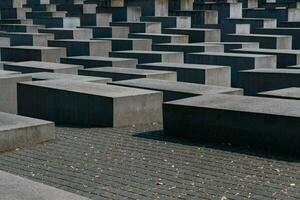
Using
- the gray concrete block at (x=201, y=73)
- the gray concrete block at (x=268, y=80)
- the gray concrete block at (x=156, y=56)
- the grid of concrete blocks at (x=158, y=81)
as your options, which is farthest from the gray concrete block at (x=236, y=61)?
the gray concrete block at (x=268, y=80)

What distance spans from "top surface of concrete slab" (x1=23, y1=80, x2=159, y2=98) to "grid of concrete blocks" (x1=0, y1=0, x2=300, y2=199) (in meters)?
0.02

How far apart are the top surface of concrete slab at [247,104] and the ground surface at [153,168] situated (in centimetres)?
60

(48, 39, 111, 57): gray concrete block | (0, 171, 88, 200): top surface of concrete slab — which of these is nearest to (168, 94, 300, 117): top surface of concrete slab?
(0, 171, 88, 200): top surface of concrete slab

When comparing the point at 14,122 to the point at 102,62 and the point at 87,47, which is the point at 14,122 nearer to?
the point at 102,62

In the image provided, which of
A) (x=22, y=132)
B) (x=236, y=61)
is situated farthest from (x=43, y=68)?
(x=22, y=132)

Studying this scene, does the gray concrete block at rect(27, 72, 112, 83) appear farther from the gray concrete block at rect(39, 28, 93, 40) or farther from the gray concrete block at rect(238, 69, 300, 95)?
the gray concrete block at rect(39, 28, 93, 40)

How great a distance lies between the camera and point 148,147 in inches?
336

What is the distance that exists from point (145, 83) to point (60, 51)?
756 cm

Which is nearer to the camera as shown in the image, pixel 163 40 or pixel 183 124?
pixel 183 124

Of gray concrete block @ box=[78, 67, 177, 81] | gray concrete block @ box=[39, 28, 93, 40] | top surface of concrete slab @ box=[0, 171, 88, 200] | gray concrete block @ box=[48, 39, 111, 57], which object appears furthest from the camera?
gray concrete block @ box=[39, 28, 93, 40]

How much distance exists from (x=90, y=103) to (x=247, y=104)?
283cm

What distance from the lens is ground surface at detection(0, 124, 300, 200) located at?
653 centimetres

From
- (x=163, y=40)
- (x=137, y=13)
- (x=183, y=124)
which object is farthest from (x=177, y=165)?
(x=137, y=13)

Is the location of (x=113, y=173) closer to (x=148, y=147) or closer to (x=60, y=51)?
(x=148, y=147)
